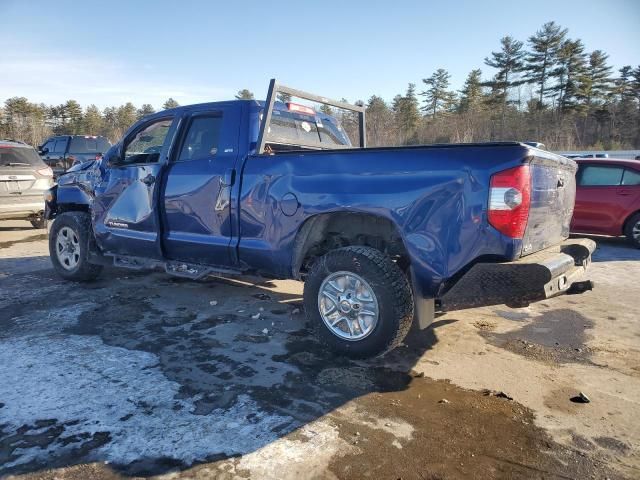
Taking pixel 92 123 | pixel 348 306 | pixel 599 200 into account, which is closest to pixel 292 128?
pixel 348 306

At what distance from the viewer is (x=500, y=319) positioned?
4680 mm

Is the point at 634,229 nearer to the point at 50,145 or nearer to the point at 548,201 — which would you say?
the point at 548,201

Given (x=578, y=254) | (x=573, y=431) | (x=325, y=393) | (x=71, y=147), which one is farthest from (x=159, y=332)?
(x=71, y=147)

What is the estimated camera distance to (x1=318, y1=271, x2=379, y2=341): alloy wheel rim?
3471mm

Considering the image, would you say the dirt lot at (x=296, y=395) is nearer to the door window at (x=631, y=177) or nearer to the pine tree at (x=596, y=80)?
the door window at (x=631, y=177)

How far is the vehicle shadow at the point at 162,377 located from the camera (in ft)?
8.04

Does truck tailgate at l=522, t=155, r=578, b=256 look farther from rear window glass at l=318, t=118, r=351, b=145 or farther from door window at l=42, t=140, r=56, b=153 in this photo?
door window at l=42, t=140, r=56, b=153

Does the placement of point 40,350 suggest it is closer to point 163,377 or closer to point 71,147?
point 163,377

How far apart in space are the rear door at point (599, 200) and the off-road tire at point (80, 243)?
819 centimetres

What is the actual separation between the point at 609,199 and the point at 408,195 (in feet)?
23.3

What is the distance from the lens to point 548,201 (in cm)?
338

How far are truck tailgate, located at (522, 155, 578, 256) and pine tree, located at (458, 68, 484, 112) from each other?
53916 millimetres

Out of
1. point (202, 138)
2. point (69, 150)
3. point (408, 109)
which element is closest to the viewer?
point (202, 138)

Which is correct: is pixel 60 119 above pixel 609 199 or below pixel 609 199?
above
